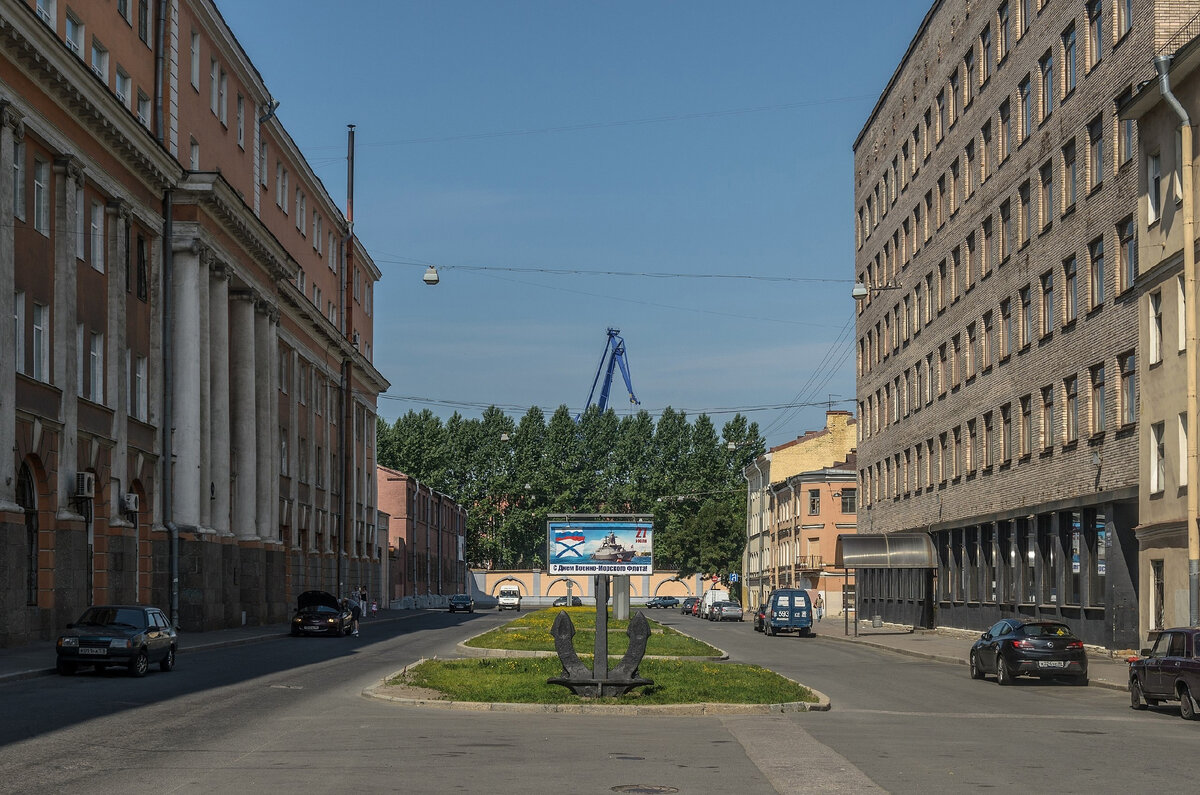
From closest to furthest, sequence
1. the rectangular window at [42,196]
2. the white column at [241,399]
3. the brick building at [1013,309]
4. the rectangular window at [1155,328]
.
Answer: the rectangular window at [1155,328] < the rectangular window at [42,196] < the brick building at [1013,309] < the white column at [241,399]

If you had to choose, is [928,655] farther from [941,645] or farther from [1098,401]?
[1098,401]

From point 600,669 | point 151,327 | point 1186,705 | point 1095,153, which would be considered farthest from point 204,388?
point 1186,705

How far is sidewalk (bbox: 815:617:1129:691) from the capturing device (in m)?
32.0

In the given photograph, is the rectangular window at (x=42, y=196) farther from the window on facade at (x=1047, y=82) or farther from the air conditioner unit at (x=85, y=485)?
the window on facade at (x=1047, y=82)

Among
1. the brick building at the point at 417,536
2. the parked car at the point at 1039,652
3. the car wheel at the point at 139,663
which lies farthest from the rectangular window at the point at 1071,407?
the brick building at the point at 417,536

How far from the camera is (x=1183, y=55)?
33.7 meters

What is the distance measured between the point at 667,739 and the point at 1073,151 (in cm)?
3150

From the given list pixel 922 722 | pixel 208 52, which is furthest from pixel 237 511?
pixel 922 722

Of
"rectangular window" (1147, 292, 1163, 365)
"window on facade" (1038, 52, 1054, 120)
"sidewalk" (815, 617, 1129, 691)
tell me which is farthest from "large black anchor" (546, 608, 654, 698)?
"window on facade" (1038, 52, 1054, 120)

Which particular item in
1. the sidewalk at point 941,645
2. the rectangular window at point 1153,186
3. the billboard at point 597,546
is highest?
the rectangular window at point 1153,186

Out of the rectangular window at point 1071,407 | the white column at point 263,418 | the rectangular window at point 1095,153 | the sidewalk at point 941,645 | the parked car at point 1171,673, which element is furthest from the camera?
the white column at point 263,418

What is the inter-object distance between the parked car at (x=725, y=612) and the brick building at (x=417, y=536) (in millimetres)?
25981

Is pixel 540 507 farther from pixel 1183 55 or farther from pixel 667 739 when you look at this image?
pixel 667 739

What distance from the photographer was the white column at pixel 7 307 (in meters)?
34.5
